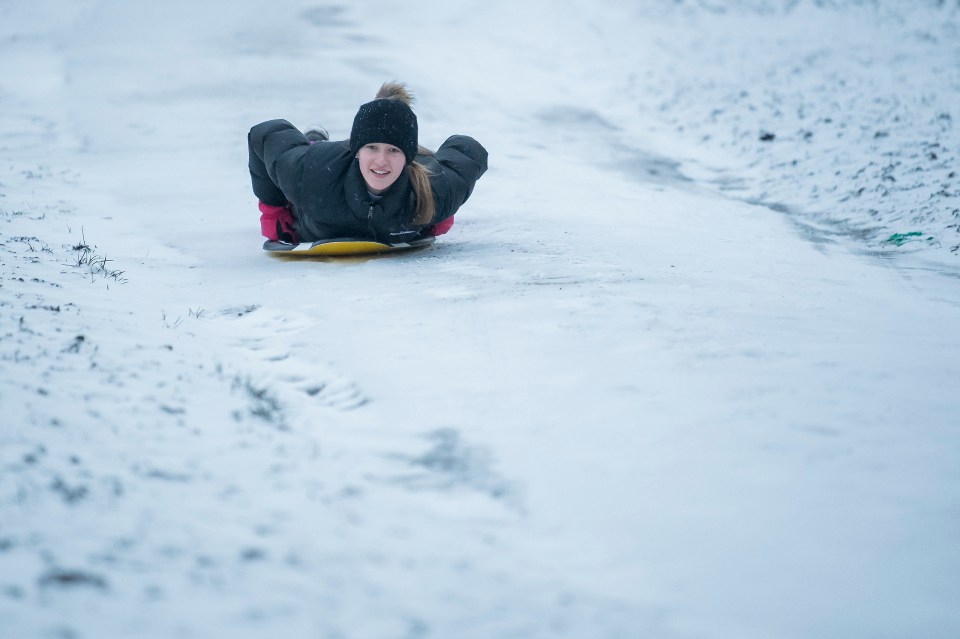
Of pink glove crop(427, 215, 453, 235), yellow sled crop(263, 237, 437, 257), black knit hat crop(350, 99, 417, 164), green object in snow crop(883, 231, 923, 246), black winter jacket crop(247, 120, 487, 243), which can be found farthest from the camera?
green object in snow crop(883, 231, 923, 246)

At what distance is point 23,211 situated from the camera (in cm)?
489

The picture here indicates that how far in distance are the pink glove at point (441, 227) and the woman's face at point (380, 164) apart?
2.11ft

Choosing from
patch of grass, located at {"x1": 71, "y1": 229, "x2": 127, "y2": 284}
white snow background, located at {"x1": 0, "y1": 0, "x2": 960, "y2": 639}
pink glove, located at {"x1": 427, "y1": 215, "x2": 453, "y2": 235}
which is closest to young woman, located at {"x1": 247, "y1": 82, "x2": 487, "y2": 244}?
pink glove, located at {"x1": 427, "y1": 215, "x2": 453, "y2": 235}

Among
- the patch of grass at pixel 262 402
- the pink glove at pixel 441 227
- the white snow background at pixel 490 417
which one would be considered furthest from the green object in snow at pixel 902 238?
the patch of grass at pixel 262 402

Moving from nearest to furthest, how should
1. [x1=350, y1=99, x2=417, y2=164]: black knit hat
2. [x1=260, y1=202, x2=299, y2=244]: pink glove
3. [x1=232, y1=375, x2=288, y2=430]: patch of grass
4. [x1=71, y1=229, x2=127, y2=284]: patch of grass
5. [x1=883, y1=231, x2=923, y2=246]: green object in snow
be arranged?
[x1=232, y1=375, x2=288, y2=430]: patch of grass < [x1=71, y1=229, x2=127, y2=284]: patch of grass < [x1=350, y1=99, x2=417, y2=164]: black knit hat < [x1=260, y1=202, x2=299, y2=244]: pink glove < [x1=883, y1=231, x2=923, y2=246]: green object in snow

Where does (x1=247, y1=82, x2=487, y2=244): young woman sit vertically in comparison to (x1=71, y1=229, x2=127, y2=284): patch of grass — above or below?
above

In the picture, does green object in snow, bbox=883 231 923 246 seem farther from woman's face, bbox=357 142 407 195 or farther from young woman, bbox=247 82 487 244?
woman's face, bbox=357 142 407 195

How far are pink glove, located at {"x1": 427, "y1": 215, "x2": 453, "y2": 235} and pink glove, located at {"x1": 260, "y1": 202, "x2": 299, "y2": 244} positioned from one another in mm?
852

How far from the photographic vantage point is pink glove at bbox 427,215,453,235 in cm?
482

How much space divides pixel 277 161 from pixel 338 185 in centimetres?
40

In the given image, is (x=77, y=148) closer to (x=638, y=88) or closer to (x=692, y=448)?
(x=692, y=448)

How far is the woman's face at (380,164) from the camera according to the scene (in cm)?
409

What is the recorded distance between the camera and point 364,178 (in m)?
4.20

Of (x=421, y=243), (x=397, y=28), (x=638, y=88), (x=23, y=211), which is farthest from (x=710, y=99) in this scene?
(x=23, y=211)
